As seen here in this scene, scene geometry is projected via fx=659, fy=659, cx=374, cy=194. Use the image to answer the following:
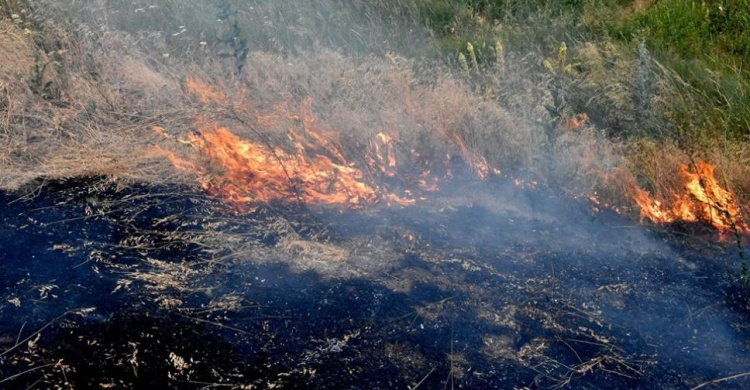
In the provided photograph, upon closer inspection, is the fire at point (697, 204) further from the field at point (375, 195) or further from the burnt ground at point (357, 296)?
the burnt ground at point (357, 296)

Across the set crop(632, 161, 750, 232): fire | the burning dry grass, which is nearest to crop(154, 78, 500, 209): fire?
the burning dry grass

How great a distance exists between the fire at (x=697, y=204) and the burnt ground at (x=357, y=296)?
0.40 feet

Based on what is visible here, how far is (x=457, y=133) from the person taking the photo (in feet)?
19.2

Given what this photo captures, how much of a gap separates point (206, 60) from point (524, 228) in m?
3.84

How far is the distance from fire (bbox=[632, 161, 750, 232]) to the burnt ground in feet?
0.40

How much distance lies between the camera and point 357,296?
4059 mm

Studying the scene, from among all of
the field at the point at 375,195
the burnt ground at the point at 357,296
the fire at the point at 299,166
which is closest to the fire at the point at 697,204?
the field at the point at 375,195

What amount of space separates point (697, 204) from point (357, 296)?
2673mm

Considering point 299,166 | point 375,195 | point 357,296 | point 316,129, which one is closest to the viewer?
point 357,296

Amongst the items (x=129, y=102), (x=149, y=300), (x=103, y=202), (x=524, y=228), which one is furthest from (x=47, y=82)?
(x=524, y=228)

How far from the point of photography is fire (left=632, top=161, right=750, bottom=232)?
475 centimetres

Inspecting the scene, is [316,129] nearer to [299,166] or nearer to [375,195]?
[299,166]

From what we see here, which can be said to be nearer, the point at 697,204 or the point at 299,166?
the point at 697,204

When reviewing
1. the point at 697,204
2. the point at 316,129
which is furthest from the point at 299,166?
the point at 697,204
